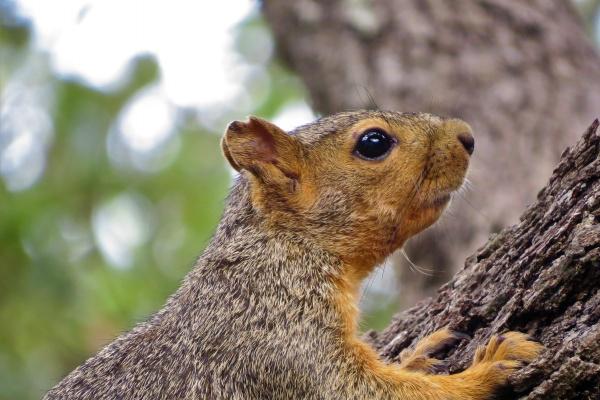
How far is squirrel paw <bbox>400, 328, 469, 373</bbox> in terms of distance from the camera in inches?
168

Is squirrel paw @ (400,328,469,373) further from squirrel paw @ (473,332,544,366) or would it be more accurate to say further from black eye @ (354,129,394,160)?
black eye @ (354,129,394,160)

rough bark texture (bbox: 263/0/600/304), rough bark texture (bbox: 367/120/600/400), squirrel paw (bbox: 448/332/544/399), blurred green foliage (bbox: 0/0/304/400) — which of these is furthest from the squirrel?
rough bark texture (bbox: 263/0/600/304)

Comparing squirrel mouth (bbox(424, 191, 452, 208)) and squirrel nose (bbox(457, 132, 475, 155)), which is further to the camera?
squirrel nose (bbox(457, 132, 475, 155))

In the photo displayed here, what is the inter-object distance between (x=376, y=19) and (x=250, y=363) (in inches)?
185

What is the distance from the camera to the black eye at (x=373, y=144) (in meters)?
4.77

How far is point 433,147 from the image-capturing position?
4.77 metres

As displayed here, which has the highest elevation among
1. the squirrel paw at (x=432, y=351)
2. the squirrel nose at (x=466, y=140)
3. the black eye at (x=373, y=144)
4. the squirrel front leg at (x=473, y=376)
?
the squirrel nose at (x=466, y=140)

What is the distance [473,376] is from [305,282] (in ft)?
3.12

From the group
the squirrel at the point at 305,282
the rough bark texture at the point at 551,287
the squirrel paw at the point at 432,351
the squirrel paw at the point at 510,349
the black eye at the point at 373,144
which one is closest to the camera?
the rough bark texture at the point at 551,287

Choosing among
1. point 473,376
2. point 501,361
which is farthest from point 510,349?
point 473,376

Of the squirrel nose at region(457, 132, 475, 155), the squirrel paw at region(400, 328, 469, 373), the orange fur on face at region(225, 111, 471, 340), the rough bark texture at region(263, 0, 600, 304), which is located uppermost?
the rough bark texture at region(263, 0, 600, 304)

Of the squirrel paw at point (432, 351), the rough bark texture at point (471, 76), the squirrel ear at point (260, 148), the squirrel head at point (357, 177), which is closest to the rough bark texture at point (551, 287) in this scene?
the squirrel paw at point (432, 351)

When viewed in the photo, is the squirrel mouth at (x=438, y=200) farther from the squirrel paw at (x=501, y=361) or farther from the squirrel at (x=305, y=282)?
the squirrel paw at (x=501, y=361)

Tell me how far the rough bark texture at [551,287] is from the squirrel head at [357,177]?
→ 0.42 metres
